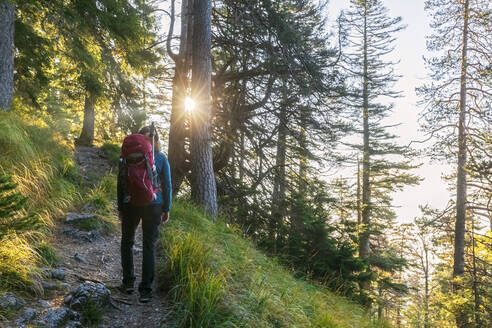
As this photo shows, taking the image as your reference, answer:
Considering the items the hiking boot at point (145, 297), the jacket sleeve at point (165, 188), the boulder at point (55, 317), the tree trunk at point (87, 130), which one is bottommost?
the hiking boot at point (145, 297)

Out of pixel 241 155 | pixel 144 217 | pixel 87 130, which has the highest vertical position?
pixel 87 130

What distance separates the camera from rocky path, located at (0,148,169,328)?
2.38 m

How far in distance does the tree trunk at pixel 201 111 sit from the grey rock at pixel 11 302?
A: 4234mm

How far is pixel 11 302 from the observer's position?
7.59 ft

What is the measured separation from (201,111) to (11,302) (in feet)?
17.0

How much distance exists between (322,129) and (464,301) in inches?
291

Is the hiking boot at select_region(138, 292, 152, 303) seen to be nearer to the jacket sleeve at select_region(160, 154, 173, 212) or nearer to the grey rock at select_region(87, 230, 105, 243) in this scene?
the jacket sleeve at select_region(160, 154, 173, 212)

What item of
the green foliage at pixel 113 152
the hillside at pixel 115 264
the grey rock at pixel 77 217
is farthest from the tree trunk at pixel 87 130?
the grey rock at pixel 77 217

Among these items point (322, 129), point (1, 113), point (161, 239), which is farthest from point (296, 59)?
point (1, 113)

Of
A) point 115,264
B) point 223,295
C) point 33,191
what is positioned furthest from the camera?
point 33,191

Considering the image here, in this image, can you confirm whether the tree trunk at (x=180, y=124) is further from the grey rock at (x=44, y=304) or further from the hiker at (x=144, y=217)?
the grey rock at (x=44, y=304)

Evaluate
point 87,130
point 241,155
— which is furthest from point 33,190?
point 87,130

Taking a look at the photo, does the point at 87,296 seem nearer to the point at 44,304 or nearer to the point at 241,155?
the point at 44,304

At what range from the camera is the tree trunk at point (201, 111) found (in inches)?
260
